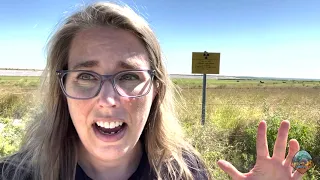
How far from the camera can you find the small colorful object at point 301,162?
4.95 ft

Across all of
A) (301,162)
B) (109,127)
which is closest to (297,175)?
(301,162)

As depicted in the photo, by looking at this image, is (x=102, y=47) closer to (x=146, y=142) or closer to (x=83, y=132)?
(x=83, y=132)

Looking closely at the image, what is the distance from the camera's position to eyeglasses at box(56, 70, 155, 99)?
1485 mm

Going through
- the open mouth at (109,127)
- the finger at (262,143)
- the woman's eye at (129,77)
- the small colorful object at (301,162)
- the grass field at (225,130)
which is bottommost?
the grass field at (225,130)

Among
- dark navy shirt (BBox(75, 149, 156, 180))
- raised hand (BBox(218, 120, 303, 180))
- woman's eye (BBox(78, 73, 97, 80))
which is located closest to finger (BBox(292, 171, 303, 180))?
raised hand (BBox(218, 120, 303, 180))

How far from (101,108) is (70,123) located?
0.40 meters

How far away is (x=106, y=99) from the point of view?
144 centimetres

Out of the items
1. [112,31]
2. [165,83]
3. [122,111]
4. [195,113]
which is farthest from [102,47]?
[195,113]

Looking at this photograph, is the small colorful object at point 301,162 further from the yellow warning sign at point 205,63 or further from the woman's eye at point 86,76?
the yellow warning sign at point 205,63

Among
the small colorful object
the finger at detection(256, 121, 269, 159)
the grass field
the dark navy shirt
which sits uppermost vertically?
the finger at detection(256, 121, 269, 159)

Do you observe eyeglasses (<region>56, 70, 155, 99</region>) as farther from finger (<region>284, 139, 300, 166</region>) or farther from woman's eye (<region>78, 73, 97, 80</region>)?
finger (<region>284, 139, 300, 166</region>)

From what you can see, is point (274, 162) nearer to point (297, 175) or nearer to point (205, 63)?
point (297, 175)

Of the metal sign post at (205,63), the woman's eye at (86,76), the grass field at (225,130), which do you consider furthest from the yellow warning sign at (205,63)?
the woman's eye at (86,76)

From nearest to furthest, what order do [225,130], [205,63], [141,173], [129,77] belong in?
[129,77], [141,173], [225,130], [205,63]
